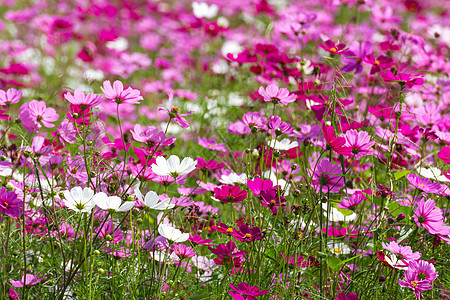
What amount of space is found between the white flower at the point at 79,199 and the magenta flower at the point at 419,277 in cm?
62

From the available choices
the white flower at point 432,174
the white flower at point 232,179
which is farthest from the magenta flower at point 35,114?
the white flower at point 432,174

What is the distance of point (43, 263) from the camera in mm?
1311

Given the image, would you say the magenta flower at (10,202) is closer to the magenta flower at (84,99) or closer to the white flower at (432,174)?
the magenta flower at (84,99)

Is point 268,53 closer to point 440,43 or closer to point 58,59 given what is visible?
point 440,43

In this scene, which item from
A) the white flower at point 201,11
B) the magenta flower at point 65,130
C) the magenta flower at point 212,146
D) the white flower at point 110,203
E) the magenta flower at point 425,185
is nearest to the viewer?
the white flower at point 110,203

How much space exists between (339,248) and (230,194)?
32cm

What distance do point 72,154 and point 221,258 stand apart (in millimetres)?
594

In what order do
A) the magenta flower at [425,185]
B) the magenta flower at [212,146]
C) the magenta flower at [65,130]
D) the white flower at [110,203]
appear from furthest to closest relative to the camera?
the magenta flower at [212,146] < the magenta flower at [65,130] < the magenta flower at [425,185] < the white flower at [110,203]

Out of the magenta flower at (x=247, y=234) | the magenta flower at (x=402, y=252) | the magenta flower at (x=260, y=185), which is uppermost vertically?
the magenta flower at (x=260, y=185)

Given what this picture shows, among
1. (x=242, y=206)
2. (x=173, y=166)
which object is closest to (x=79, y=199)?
(x=173, y=166)

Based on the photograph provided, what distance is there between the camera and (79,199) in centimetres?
103

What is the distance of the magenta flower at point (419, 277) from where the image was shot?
3.38 feet

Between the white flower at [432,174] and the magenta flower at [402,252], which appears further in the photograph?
the white flower at [432,174]

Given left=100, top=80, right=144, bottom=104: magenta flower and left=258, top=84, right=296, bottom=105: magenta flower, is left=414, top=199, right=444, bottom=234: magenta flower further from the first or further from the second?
left=100, top=80, right=144, bottom=104: magenta flower
